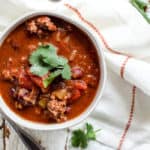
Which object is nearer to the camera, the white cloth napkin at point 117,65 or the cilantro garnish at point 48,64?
the cilantro garnish at point 48,64

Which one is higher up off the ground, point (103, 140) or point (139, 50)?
point (139, 50)

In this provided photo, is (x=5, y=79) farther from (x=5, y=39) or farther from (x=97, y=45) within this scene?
(x=97, y=45)

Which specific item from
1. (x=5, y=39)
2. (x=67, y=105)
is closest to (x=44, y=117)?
(x=67, y=105)

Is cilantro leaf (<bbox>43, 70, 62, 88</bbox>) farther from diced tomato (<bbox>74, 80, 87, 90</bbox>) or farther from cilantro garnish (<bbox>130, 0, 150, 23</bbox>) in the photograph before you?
cilantro garnish (<bbox>130, 0, 150, 23</bbox>)

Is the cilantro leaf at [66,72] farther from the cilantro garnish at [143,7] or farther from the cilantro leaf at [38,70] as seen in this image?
the cilantro garnish at [143,7]

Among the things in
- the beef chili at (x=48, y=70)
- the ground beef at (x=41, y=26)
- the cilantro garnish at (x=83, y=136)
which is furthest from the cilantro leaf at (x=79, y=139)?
the ground beef at (x=41, y=26)

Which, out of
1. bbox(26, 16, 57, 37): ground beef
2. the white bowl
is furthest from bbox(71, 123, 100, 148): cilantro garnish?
bbox(26, 16, 57, 37): ground beef
